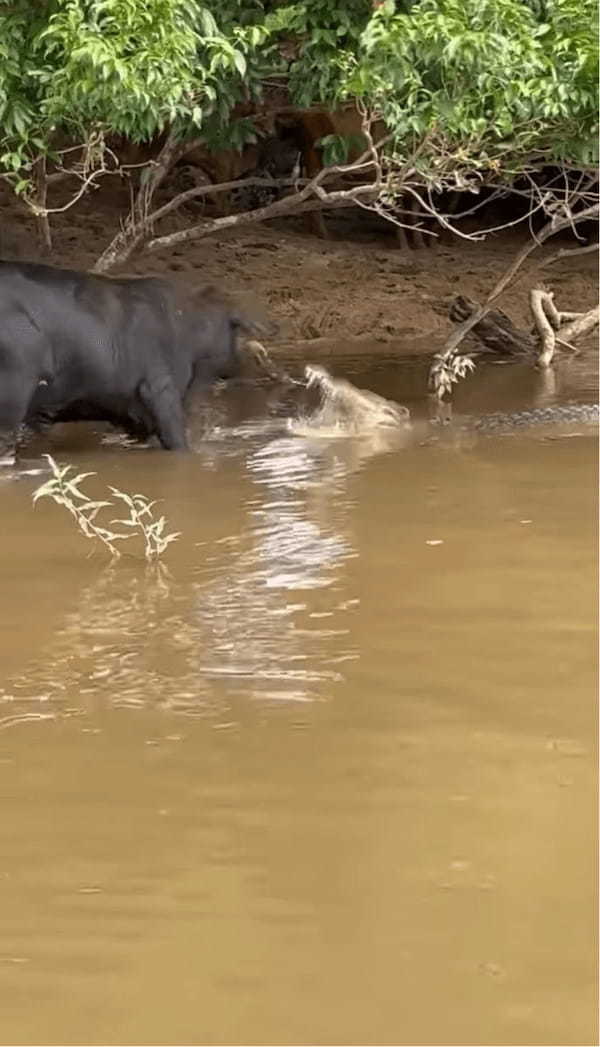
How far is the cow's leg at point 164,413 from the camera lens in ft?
24.9

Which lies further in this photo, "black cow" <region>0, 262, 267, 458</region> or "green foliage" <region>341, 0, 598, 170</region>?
"black cow" <region>0, 262, 267, 458</region>

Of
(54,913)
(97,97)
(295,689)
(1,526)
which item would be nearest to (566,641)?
(295,689)

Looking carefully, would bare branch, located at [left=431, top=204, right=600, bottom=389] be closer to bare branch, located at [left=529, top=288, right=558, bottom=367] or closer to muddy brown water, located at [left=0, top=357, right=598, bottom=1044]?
bare branch, located at [left=529, top=288, right=558, bottom=367]

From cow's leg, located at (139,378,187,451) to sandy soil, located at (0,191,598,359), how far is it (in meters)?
3.09

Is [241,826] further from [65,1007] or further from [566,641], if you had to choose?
[566,641]

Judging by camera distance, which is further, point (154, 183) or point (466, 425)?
point (154, 183)

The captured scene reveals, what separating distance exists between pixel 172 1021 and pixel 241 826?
724 mm

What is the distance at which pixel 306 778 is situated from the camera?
3434mm

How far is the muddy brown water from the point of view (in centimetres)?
259

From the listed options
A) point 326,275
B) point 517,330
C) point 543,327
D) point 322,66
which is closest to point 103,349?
point 322,66

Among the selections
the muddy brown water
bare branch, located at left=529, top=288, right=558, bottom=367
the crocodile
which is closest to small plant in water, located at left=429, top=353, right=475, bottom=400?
the crocodile

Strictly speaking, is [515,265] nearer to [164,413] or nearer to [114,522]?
[164,413]

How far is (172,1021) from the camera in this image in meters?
2.51

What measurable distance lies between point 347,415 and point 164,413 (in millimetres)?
988
